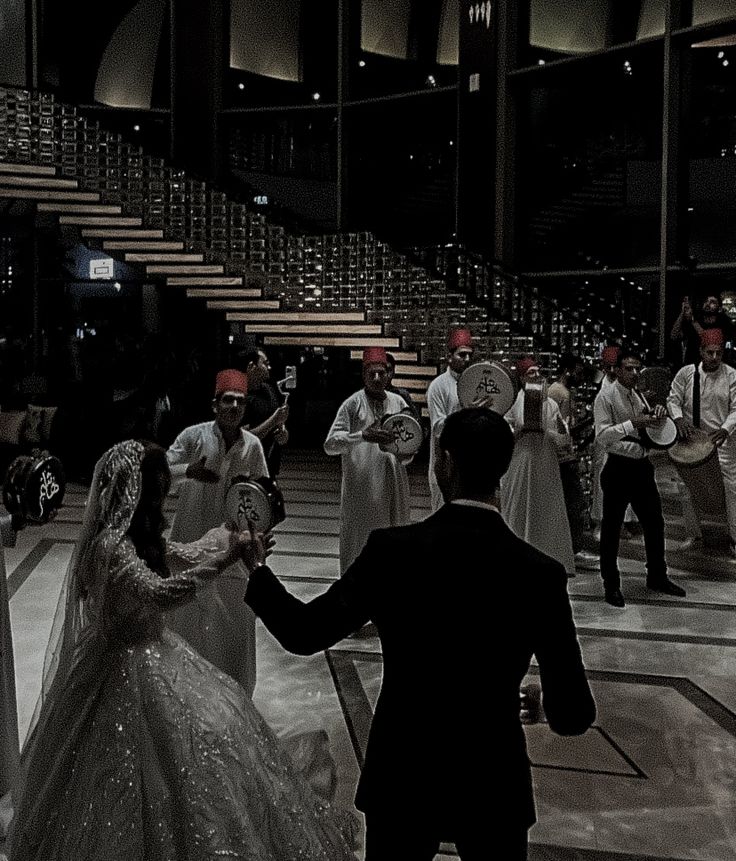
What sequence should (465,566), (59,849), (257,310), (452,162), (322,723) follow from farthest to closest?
(452,162) < (257,310) < (322,723) < (59,849) < (465,566)

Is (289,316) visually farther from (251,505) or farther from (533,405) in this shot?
(251,505)

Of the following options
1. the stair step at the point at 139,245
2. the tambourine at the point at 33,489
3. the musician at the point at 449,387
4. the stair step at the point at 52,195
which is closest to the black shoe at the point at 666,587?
the musician at the point at 449,387

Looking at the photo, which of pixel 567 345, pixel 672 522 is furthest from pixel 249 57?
pixel 672 522

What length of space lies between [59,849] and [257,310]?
1077 centimetres

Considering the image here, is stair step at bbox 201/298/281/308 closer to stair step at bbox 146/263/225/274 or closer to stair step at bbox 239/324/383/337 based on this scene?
stair step at bbox 239/324/383/337

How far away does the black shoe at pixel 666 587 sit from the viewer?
6.66 metres

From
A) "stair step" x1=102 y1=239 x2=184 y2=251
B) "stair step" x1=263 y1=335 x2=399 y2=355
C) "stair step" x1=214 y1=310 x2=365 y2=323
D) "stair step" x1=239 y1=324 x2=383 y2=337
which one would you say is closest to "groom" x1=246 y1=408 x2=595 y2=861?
"stair step" x1=263 y1=335 x2=399 y2=355

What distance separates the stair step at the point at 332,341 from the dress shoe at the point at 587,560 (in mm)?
4441

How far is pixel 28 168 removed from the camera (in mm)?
13430

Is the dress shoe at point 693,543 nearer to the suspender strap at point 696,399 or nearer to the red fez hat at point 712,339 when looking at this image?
the suspender strap at point 696,399

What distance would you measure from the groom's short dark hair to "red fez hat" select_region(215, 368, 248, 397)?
8.29 ft

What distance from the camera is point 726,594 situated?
679 cm

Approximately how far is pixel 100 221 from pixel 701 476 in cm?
847

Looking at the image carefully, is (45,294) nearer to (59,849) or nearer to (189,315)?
(189,315)
